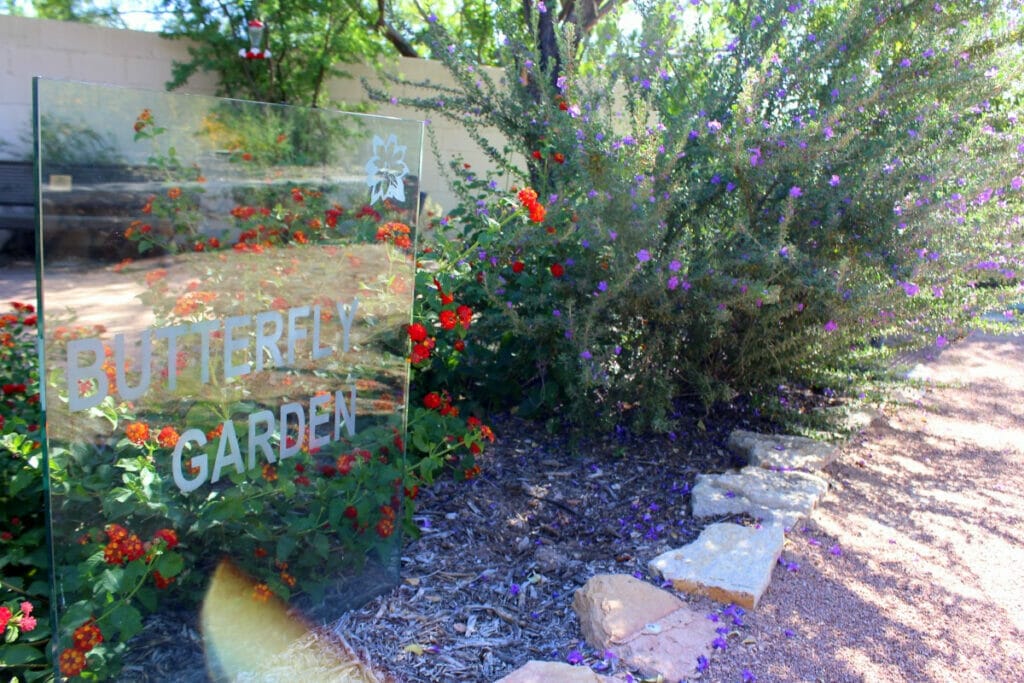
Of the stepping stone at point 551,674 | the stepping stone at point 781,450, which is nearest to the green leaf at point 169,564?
the stepping stone at point 551,674

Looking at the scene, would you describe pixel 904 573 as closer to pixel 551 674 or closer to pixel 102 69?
pixel 551 674

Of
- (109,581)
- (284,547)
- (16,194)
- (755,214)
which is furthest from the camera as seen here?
(16,194)

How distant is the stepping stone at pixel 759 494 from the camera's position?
10.8 feet

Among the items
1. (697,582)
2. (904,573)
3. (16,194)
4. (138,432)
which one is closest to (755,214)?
(904,573)

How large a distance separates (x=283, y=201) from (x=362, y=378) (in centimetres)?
60

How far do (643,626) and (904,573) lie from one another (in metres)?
1.11

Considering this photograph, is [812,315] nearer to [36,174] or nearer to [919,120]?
[919,120]

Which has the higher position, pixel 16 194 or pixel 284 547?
pixel 16 194

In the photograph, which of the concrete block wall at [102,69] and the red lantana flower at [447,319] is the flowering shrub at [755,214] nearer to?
the red lantana flower at [447,319]

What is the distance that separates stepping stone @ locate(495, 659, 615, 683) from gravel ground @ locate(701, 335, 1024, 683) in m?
0.36

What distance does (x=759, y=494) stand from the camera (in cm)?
341

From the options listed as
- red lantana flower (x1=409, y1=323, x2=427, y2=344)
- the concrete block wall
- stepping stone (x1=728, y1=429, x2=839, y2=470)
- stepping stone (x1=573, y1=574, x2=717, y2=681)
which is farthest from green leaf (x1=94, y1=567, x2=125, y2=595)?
the concrete block wall

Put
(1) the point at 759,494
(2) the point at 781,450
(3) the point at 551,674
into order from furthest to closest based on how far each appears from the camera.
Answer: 1. (2) the point at 781,450
2. (1) the point at 759,494
3. (3) the point at 551,674

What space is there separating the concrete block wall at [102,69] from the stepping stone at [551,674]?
285 inches
